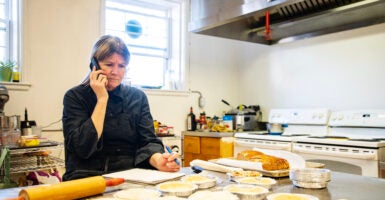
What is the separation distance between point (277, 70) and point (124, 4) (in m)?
1.90

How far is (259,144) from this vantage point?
2.97 meters

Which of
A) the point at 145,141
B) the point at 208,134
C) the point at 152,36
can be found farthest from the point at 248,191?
the point at 152,36

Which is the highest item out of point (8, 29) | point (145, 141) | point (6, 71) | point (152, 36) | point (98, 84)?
point (152, 36)

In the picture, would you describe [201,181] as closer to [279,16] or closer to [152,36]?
[279,16]

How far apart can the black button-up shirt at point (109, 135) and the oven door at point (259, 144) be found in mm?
1502

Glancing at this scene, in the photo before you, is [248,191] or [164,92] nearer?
[248,191]

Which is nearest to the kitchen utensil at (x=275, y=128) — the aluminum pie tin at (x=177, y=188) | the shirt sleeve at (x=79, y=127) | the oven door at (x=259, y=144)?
the oven door at (x=259, y=144)

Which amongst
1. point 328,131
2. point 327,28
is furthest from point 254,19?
point 328,131

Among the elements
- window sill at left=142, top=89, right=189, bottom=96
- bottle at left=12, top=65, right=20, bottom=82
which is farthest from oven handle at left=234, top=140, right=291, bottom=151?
bottle at left=12, top=65, right=20, bottom=82

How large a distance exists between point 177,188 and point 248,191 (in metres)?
0.22

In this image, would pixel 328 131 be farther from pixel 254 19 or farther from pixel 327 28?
pixel 254 19

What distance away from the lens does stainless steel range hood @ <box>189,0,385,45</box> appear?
186 centimetres

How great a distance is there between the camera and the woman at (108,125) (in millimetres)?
1321

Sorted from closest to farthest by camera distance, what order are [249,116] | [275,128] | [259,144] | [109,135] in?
[109,135], [259,144], [275,128], [249,116]
